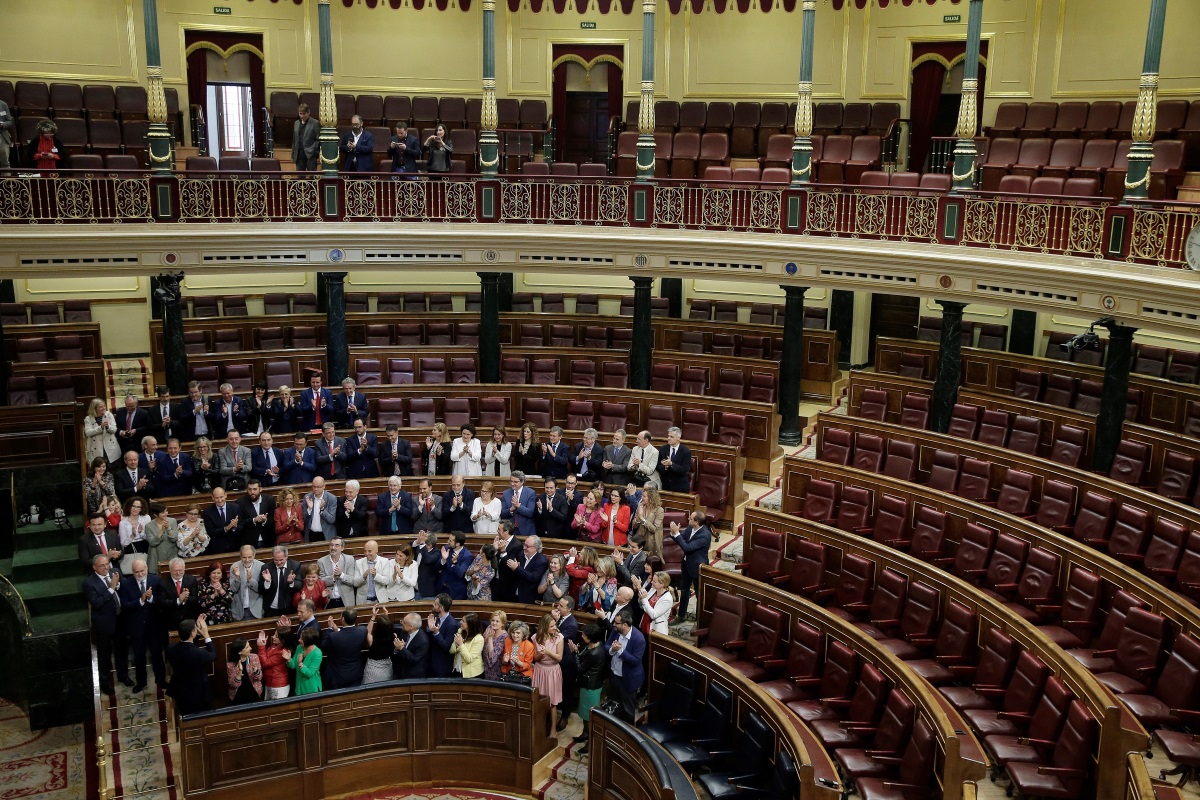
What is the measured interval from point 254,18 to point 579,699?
12.2 metres

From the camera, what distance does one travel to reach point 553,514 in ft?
34.6

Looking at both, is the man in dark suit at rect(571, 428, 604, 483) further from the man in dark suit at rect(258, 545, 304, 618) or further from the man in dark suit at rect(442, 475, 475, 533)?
the man in dark suit at rect(258, 545, 304, 618)

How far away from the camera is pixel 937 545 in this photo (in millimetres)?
10055

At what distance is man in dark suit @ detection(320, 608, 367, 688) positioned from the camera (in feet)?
27.9

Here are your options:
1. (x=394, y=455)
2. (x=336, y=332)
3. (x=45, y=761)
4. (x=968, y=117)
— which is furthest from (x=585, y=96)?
(x=45, y=761)

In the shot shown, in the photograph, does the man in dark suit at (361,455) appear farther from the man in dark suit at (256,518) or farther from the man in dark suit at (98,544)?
the man in dark suit at (98,544)

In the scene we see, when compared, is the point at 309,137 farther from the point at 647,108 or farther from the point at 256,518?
the point at 256,518

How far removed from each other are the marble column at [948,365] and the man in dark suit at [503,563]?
18.1 feet

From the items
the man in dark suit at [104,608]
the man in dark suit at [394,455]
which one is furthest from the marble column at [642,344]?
the man in dark suit at [104,608]

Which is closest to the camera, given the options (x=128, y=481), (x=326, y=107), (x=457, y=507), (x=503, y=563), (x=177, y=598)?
(x=177, y=598)

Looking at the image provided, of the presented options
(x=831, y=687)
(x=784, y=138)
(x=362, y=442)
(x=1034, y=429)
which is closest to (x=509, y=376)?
(x=362, y=442)

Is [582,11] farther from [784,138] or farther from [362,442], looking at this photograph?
[362,442]

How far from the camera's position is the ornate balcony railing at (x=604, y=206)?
460 inches

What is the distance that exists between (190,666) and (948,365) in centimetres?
851
